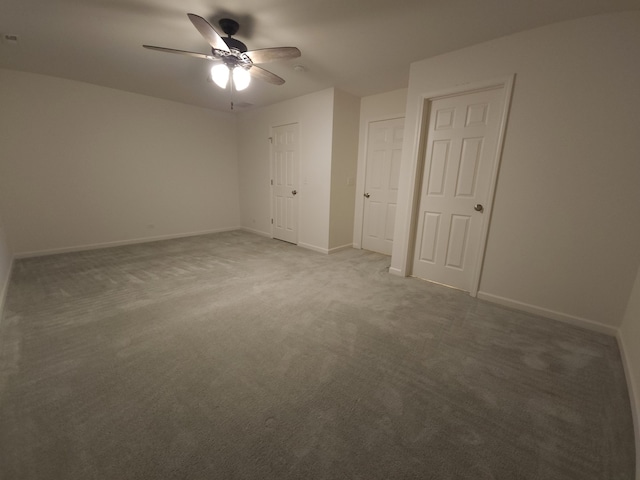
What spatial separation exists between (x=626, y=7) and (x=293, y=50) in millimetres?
2534

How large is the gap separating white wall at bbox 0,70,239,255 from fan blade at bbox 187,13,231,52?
3.23 metres

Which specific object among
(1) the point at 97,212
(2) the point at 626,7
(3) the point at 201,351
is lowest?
(3) the point at 201,351

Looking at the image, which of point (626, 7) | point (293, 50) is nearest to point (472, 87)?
point (626, 7)

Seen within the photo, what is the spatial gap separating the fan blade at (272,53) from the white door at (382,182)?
2274 mm

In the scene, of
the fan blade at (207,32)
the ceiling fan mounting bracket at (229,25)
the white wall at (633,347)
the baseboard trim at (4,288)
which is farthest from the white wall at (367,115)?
the baseboard trim at (4,288)

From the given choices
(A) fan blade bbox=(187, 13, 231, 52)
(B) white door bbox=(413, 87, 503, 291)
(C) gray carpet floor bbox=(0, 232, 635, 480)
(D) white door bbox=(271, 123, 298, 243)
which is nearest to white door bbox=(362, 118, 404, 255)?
(B) white door bbox=(413, 87, 503, 291)

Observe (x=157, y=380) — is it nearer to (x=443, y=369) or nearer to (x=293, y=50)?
(x=443, y=369)

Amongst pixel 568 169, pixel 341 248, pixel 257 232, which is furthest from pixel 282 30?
pixel 257 232

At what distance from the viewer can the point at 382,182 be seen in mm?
4285

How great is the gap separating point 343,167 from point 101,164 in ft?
13.1

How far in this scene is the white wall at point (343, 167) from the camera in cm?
405

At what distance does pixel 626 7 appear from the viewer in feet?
6.28

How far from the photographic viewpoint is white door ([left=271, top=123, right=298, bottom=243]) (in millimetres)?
4668

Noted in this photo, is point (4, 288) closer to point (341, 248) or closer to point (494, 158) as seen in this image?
point (341, 248)
